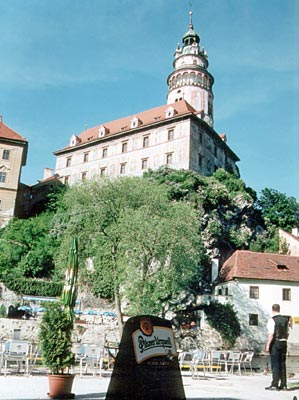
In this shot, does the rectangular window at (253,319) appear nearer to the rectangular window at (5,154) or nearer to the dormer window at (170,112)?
the dormer window at (170,112)

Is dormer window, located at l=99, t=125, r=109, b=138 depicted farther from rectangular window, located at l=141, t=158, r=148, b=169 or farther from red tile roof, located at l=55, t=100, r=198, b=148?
rectangular window, located at l=141, t=158, r=148, b=169

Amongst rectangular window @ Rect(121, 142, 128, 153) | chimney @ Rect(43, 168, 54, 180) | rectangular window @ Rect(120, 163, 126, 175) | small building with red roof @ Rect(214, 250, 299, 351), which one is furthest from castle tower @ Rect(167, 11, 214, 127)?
small building with red roof @ Rect(214, 250, 299, 351)

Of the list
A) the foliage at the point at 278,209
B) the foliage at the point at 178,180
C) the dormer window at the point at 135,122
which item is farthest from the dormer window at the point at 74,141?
the foliage at the point at 278,209

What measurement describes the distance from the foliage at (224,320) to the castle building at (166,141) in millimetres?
19194

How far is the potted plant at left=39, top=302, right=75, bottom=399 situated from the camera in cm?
726

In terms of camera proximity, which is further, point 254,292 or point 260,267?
point 260,267

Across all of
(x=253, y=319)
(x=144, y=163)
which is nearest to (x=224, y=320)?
(x=253, y=319)

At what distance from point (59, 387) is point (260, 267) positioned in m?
30.2

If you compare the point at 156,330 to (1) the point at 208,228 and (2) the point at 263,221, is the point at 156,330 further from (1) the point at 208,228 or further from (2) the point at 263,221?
(2) the point at 263,221

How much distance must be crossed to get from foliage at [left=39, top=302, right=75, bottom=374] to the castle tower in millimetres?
54814

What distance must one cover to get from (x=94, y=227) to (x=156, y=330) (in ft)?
76.8

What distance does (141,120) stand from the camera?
56.3m

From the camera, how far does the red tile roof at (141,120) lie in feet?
175

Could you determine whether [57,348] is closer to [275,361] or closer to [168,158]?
[275,361]
